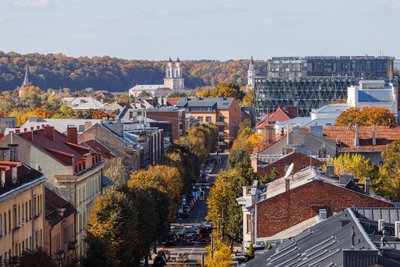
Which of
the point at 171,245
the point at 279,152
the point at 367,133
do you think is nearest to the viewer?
the point at 171,245

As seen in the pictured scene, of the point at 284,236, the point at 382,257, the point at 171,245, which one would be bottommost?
the point at 171,245

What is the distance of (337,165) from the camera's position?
92.9 metres

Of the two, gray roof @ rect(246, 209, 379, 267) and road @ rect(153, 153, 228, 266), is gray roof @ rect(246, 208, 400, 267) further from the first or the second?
road @ rect(153, 153, 228, 266)

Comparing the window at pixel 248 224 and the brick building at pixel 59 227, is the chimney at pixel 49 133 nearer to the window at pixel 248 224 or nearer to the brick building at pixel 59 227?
the brick building at pixel 59 227

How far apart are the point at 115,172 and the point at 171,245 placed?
7.61m

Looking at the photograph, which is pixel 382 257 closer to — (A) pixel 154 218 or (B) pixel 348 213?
(B) pixel 348 213

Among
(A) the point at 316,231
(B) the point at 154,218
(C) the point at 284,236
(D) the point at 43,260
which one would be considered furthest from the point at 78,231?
(A) the point at 316,231

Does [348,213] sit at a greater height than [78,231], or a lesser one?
greater

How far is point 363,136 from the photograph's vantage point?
124938mm

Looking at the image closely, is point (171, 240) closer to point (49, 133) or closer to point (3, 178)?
point (49, 133)

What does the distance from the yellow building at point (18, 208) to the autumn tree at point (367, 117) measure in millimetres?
86390

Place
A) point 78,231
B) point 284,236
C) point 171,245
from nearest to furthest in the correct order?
point 284,236
point 78,231
point 171,245

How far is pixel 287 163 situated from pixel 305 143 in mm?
17957

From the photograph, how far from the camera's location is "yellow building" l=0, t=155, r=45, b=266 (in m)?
56.9
